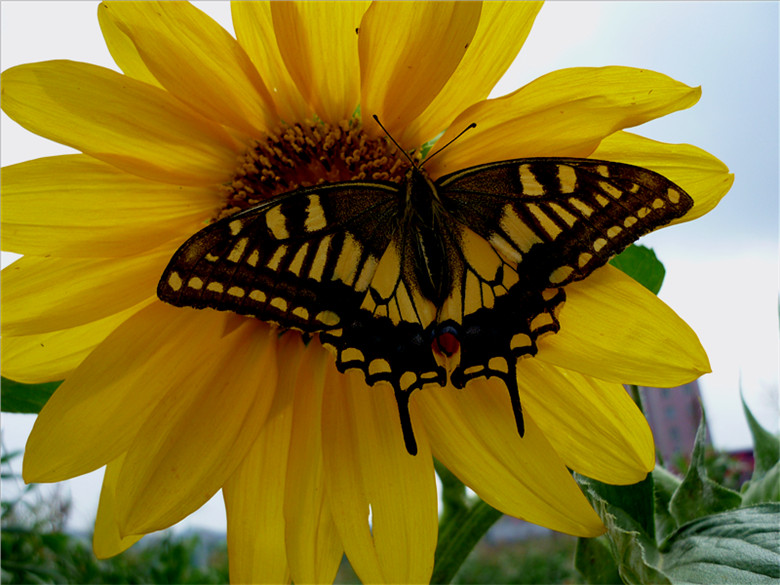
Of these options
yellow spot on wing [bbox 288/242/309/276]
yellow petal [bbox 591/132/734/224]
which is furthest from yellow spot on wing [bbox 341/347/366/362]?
yellow petal [bbox 591/132/734/224]

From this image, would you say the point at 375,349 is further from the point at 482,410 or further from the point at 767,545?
the point at 767,545

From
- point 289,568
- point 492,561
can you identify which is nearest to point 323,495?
point 289,568

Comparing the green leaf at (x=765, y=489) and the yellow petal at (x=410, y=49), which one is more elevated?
the yellow petal at (x=410, y=49)

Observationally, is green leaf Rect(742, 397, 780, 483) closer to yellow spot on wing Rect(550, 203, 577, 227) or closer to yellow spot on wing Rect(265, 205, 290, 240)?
yellow spot on wing Rect(550, 203, 577, 227)

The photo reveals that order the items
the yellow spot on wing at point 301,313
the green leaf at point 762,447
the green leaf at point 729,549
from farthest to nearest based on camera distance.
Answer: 1. the green leaf at point 762,447
2. the yellow spot on wing at point 301,313
3. the green leaf at point 729,549

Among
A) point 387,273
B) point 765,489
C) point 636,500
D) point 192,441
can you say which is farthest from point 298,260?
point 765,489

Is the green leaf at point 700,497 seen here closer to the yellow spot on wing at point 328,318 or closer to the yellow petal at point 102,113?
the yellow spot on wing at point 328,318

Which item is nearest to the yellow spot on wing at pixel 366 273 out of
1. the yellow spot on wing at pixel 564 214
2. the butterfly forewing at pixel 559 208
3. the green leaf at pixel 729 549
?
the butterfly forewing at pixel 559 208

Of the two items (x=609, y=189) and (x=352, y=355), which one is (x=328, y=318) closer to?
(x=352, y=355)
